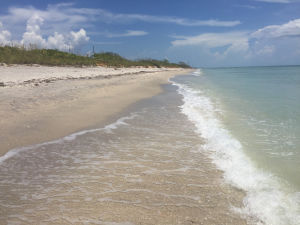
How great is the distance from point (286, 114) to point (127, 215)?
20.1 feet

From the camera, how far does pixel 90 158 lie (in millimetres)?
3662

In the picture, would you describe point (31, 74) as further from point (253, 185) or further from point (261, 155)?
point (253, 185)

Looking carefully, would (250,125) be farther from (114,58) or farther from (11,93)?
(114,58)

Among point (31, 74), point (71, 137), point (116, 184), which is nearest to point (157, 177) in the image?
point (116, 184)

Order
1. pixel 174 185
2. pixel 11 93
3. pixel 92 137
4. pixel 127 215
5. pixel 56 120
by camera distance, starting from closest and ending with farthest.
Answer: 1. pixel 127 215
2. pixel 174 185
3. pixel 92 137
4. pixel 56 120
5. pixel 11 93

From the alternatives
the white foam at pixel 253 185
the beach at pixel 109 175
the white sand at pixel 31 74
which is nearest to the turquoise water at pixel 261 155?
the white foam at pixel 253 185

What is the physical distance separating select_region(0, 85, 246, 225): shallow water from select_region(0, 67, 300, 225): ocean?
0.03ft

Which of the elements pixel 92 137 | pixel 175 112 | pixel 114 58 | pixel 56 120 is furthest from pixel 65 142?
pixel 114 58

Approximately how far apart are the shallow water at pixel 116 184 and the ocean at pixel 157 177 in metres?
→ 0.01

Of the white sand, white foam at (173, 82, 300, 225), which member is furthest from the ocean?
the white sand

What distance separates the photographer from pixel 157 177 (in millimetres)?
2988

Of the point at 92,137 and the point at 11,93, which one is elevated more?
the point at 11,93

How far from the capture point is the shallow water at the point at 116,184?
7.20ft

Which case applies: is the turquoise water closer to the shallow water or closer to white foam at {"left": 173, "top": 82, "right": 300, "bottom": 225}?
white foam at {"left": 173, "top": 82, "right": 300, "bottom": 225}
